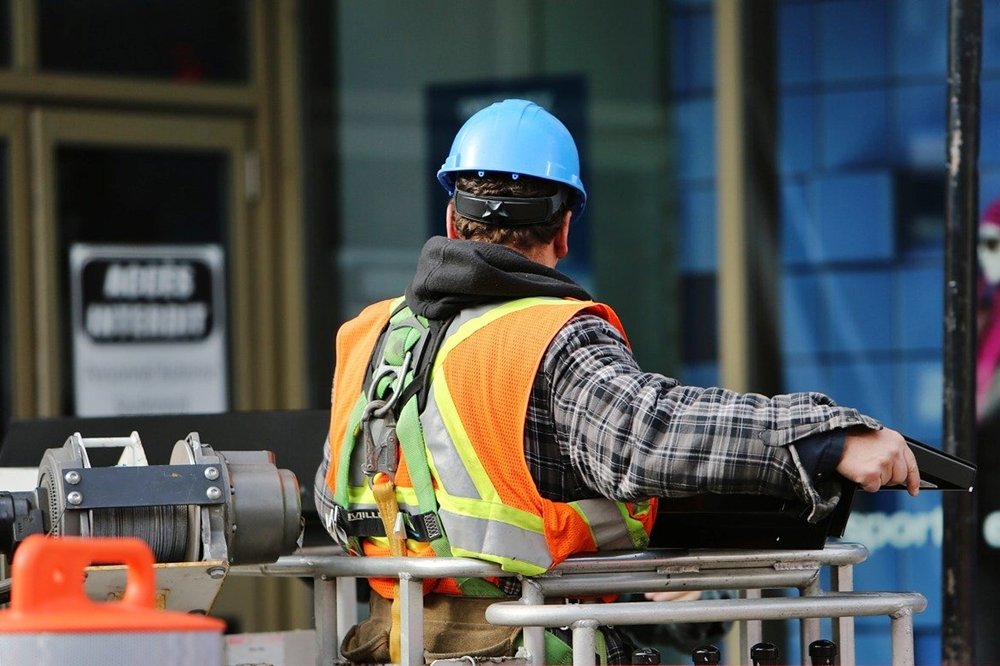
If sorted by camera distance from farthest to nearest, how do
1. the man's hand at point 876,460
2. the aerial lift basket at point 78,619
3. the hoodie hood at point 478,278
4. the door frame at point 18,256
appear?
the door frame at point 18,256 < the hoodie hood at point 478,278 < the man's hand at point 876,460 < the aerial lift basket at point 78,619

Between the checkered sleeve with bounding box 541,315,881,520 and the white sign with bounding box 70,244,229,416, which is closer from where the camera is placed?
the checkered sleeve with bounding box 541,315,881,520

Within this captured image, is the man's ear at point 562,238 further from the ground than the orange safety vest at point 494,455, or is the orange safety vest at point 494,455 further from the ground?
the man's ear at point 562,238

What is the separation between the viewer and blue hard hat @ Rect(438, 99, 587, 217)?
3434mm

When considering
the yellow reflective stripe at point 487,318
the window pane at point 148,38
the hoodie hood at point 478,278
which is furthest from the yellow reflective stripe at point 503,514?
the window pane at point 148,38

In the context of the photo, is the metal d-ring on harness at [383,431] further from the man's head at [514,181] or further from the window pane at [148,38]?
the window pane at [148,38]

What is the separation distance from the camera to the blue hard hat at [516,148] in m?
3.43

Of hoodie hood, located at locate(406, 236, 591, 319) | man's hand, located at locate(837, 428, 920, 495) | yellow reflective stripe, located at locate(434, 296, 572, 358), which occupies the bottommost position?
man's hand, located at locate(837, 428, 920, 495)

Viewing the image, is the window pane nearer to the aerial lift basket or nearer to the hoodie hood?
the hoodie hood

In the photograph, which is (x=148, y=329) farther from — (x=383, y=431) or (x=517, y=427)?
(x=517, y=427)

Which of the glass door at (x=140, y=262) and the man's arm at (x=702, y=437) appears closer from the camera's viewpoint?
the man's arm at (x=702, y=437)

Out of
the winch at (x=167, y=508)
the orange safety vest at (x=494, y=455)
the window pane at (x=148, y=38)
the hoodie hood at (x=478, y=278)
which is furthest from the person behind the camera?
the window pane at (x=148, y=38)

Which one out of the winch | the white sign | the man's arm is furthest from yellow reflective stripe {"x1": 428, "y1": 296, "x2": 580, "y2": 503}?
the white sign

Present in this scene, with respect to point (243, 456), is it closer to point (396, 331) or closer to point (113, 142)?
point (396, 331)

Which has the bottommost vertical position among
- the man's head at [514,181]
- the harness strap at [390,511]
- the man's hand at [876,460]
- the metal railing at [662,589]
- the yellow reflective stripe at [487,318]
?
the metal railing at [662,589]
